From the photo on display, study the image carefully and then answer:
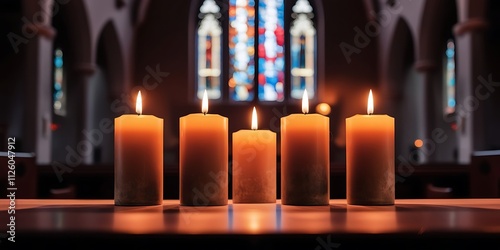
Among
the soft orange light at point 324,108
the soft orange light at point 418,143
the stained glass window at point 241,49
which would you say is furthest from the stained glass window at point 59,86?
the soft orange light at point 418,143

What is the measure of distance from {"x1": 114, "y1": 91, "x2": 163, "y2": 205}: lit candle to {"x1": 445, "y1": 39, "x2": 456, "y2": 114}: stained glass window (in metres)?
9.58

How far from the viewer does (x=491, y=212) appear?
0.96m

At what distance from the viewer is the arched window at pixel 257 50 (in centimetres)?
1162

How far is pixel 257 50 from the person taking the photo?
1166cm

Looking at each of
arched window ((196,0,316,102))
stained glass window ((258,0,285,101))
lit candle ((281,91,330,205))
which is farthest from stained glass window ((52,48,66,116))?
lit candle ((281,91,330,205))

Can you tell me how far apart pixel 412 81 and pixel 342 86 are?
141 cm

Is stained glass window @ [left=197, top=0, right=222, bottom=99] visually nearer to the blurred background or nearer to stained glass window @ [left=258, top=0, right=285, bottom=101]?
the blurred background

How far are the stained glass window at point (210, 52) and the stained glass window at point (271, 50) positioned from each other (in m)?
0.88

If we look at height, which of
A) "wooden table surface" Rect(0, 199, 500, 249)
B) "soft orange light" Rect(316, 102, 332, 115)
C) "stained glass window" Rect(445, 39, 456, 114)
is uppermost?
"stained glass window" Rect(445, 39, 456, 114)

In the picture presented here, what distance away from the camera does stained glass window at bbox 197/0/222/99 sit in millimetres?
11625

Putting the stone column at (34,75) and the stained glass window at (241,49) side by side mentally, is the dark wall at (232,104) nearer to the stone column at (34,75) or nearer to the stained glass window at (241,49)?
the stained glass window at (241,49)

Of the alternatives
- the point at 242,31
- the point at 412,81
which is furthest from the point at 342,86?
the point at 242,31

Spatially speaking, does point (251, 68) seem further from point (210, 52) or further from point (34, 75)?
point (34, 75)

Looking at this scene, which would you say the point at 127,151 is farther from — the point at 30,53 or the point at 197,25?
the point at 197,25
